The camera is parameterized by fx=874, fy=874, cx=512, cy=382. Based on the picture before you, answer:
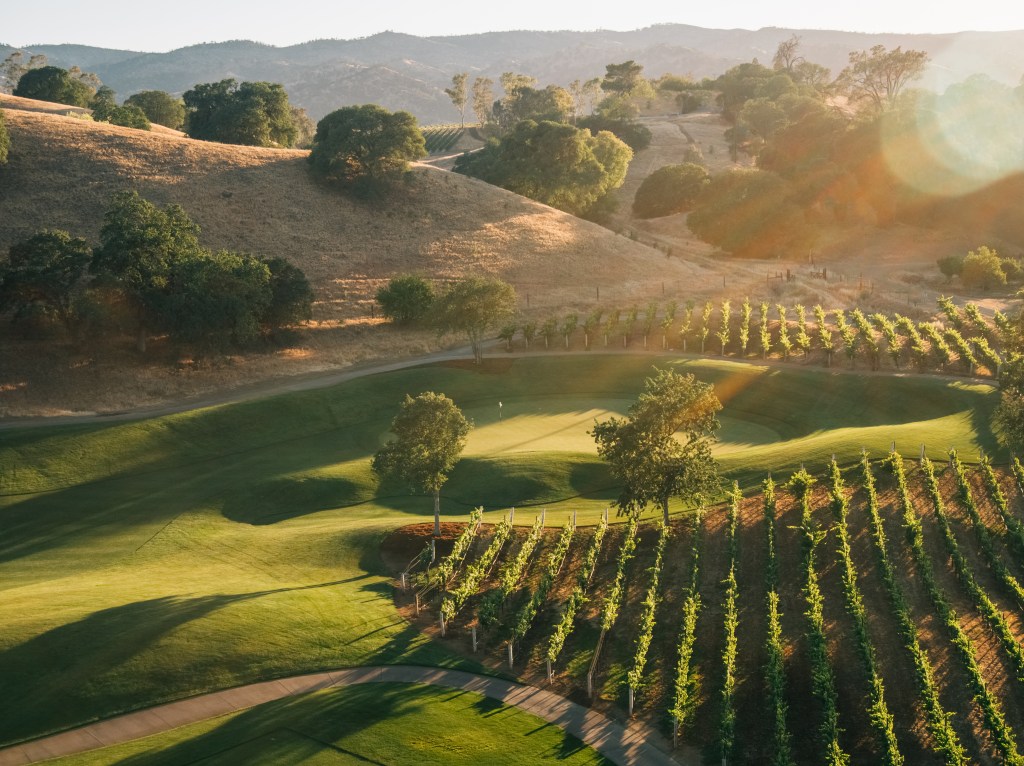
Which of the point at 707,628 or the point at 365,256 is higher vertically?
the point at 365,256

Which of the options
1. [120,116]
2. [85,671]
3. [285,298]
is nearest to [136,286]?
[285,298]

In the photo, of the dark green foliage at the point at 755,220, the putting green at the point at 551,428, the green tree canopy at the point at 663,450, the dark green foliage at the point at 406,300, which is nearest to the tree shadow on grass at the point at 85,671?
the green tree canopy at the point at 663,450

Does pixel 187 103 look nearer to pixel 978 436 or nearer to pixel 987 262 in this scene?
pixel 987 262

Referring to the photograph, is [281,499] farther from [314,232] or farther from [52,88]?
[52,88]

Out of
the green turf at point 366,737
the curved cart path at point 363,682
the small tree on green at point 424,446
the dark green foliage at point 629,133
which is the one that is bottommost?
the curved cart path at point 363,682

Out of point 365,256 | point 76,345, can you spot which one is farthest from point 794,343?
point 76,345

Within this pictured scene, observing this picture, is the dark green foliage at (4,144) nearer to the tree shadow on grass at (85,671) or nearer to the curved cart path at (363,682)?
the tree shadow on grass at (85,671)
